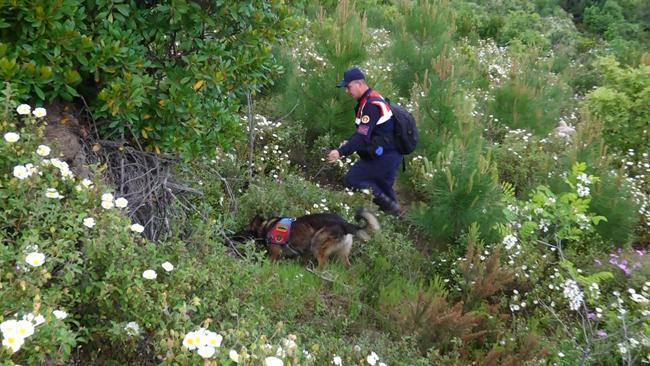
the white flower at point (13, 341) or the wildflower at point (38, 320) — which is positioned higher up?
the white flower at point (13, 341)

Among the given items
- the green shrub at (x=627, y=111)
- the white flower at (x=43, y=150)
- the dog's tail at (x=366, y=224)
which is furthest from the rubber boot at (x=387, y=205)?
the white flower at (x=43, y=150)

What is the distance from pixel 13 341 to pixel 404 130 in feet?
15.8

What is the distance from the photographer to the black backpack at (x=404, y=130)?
637cm

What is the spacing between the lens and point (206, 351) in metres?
2.58

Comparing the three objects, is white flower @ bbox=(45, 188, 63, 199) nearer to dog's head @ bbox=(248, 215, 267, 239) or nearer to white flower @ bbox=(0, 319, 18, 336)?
white flower @ bbox=(0, 319, 18, 336)

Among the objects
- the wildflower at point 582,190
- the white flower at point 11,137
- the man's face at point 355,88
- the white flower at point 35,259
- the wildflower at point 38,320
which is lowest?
the wildflower at point 582,190

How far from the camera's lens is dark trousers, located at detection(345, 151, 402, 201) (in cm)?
662

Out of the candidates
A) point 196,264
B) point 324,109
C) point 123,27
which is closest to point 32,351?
point 196,264

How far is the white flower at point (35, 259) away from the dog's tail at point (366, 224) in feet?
10.9

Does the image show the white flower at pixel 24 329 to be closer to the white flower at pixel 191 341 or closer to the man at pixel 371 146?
the white flower at pixel 191 341

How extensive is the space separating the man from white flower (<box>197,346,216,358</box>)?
373 cm

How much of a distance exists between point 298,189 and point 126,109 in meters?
3.03

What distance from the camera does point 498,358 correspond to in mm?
4277

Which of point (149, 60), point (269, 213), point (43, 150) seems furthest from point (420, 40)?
point (43, 150)
